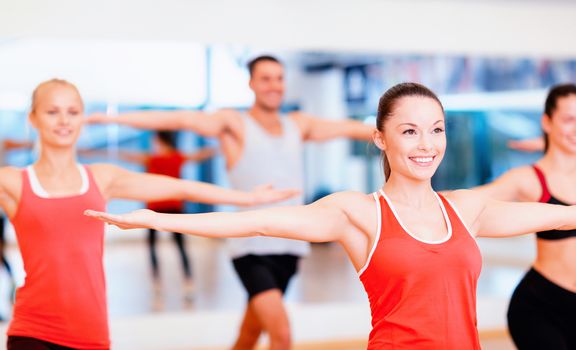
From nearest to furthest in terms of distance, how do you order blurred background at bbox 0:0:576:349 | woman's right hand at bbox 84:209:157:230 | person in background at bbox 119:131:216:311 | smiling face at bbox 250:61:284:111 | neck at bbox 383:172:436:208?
woman's right hand at bbox 84:209:157:230 → neck at bbox 383:172:436:208 → smiling face at bbox 250:61:284:111 → blurred background at bbox 0:0:576:349 → person in background at bbox 119:131:216:311

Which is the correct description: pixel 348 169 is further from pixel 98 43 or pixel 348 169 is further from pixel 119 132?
pixel 98 43

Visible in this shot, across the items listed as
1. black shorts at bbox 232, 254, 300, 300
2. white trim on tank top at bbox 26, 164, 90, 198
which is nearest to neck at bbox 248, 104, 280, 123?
black shorts at bbox 232, 254, 300, 300

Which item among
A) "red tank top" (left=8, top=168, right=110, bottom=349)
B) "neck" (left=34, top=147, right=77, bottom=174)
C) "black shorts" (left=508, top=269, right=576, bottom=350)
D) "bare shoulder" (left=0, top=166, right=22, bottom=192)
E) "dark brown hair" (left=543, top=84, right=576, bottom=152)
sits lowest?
"black shorts" (left=508, top=269, right=576, bottom=350)

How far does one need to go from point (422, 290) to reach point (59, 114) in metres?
1.60

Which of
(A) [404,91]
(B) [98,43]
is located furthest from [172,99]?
(A) [404,91]

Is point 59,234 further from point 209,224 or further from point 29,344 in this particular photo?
point 209,224

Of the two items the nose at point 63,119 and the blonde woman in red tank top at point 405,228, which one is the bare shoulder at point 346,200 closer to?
the blonde woman in red tank top at point 405,228

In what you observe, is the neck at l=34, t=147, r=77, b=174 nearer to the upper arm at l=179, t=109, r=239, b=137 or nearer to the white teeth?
the upper arm at l=179, t=109, r=239, b=137

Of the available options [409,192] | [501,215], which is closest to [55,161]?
[409,192]

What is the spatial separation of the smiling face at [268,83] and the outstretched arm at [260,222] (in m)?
1.90

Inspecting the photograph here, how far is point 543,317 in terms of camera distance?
3273 mm

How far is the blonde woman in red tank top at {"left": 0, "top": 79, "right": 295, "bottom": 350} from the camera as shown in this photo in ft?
9.29

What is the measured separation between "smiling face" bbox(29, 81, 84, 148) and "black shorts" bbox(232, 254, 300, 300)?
1232mm

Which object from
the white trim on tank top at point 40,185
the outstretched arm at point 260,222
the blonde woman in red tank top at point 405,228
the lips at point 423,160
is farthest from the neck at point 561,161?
the white trim on tank top at point 40,185
